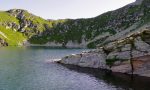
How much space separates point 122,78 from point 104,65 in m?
21.2

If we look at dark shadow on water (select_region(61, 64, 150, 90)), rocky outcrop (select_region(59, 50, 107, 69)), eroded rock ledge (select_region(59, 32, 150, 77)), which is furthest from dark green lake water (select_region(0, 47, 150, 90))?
rocky outcrop (select_region(59, 50, 107, 69))

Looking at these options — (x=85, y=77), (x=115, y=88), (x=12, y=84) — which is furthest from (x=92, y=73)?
(x=12, y=84)

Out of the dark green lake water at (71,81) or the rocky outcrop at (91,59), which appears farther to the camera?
the rocky outcrop at (91,59)

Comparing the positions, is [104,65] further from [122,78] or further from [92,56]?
[122,78]

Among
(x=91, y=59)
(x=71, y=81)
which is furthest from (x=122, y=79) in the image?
(x=91, y=59)

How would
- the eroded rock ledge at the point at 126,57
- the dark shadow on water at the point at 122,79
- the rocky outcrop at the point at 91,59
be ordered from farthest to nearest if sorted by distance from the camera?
the rocky outcrop at the point at 91,59 < the eroded rock ledge at the point at 126,57 < the dark shadow on water at the point at 122,79

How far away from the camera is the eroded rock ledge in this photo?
328 ft

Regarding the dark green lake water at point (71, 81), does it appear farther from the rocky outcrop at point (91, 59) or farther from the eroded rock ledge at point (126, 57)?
A: the rocky outcrop at point (91, 59)

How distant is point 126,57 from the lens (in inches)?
4144

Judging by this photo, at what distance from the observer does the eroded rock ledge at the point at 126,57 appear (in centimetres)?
10012

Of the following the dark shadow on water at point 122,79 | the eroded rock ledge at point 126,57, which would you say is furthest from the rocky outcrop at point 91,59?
the dark shadow on water at point 122,79

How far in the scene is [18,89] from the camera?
76375 mm

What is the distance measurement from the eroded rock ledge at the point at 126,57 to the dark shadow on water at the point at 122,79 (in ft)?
12.6

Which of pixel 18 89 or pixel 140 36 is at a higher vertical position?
pixel 140 36
